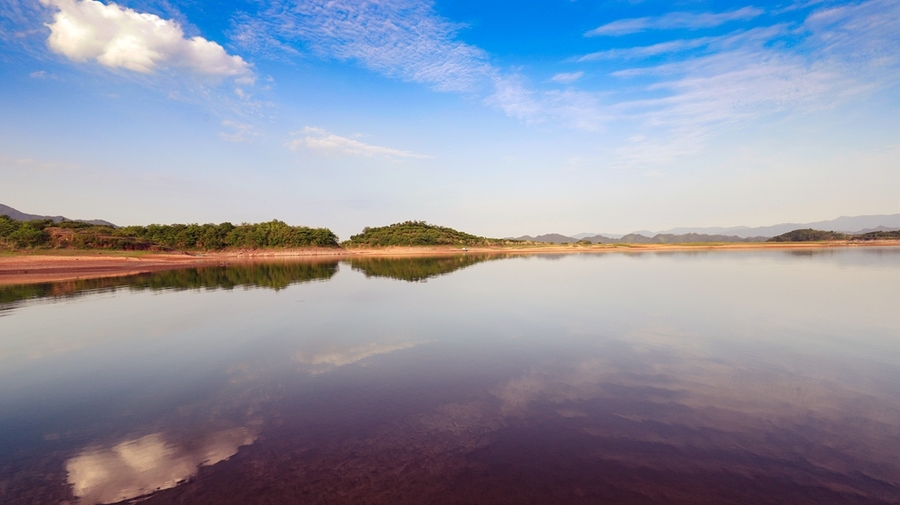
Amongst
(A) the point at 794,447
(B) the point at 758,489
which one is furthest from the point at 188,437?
(A) the point at 794,447

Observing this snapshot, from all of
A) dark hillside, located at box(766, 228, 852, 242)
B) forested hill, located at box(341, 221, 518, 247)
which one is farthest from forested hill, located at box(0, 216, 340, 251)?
dark hillside, located at box(766, 228, 852, 242)

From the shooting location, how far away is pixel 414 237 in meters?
111

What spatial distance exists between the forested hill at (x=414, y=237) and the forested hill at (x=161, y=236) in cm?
1059

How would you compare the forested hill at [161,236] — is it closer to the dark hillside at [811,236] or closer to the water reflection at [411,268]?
the water reflection at [411,268]

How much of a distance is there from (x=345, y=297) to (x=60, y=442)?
651 inches

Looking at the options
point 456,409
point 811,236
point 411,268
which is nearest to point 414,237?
point 411,268

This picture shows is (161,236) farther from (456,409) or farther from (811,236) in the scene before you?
(811,236)

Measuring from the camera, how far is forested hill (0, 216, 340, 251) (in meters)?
56.0

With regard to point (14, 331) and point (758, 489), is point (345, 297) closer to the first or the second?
point (14, 331)

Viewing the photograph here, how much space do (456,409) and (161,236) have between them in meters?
110

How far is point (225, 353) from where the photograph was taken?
11.5 meters

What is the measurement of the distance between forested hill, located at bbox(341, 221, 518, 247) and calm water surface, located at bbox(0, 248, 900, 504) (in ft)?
311

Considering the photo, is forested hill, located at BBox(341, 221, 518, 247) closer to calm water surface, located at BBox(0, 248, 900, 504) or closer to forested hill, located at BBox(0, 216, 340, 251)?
forested hill, located at BBox(0, 216, 340, 251)

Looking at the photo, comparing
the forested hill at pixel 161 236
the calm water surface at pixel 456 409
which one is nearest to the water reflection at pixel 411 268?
the calm water surface at pixel 456 409
